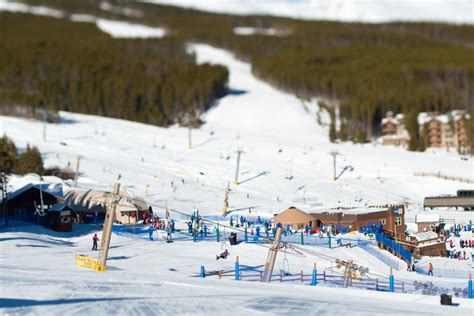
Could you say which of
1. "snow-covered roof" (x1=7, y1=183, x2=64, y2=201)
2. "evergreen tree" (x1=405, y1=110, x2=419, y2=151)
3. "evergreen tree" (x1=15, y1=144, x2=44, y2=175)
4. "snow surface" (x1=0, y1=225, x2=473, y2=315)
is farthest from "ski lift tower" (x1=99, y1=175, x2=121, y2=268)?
"evergreen tree" (x1=405, y1=110, x2=419, y2=151)

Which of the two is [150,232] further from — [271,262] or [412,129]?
[412,129]

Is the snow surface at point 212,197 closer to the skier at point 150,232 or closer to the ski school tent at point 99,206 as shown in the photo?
the skier at point 150,232

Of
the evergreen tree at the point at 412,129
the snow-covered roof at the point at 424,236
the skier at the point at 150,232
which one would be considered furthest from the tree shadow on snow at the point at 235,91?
the skier at the point at 150,232

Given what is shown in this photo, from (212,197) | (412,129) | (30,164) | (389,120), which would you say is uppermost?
(389,120)

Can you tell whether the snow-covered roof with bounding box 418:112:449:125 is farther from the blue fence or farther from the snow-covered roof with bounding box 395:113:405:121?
the blue fence

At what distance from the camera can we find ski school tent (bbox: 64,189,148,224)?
3750 cm

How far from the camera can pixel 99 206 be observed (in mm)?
38781

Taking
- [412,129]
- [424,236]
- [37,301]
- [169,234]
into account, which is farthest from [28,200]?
[412,129]

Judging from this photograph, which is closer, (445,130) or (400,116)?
(445,130)

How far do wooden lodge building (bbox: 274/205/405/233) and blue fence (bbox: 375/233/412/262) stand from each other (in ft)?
13.3

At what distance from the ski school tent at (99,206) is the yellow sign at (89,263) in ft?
36.7

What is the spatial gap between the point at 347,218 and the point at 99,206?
1218cm

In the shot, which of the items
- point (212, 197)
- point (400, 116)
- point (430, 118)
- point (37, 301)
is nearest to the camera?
point (37, 301)

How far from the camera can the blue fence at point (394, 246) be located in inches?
1248
